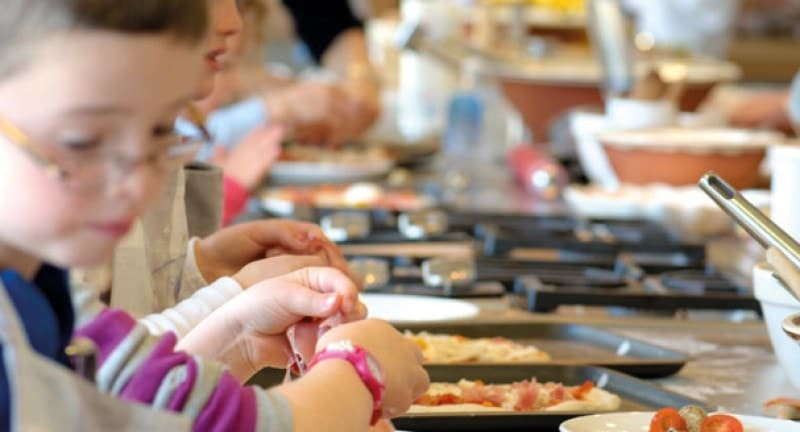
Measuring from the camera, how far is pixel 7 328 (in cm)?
69

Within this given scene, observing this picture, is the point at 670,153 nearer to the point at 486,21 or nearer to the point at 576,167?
the point at 576,167

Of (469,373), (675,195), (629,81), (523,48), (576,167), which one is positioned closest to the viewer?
(469,373)

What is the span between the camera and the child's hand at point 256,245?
1347 mm

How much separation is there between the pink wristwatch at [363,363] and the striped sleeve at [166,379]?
98 mm

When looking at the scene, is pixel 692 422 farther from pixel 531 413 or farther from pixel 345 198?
pixel 345 198

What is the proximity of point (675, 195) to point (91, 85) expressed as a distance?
192 centimetres

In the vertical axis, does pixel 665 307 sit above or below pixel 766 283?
below

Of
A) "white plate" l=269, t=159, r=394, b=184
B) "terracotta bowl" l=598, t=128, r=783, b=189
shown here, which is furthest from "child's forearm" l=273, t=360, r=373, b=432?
"white plate" l=269, t=159, r=394, b=184

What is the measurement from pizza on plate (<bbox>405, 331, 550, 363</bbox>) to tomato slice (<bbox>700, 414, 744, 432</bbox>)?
307 mm

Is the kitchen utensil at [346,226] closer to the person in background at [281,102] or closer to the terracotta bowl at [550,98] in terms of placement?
the person in background at [281,102]

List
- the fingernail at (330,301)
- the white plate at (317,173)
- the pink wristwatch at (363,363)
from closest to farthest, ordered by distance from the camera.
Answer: the pink wristwatch at (363,363)
the fingernail at (330,301)
the white plate at (317,173)

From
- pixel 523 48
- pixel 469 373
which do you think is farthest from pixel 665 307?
pixel 523 48

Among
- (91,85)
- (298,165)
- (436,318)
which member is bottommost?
(298,165)

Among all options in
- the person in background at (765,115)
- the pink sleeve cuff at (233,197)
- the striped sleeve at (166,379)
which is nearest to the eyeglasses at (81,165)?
the striped sleeve at (166,379)
